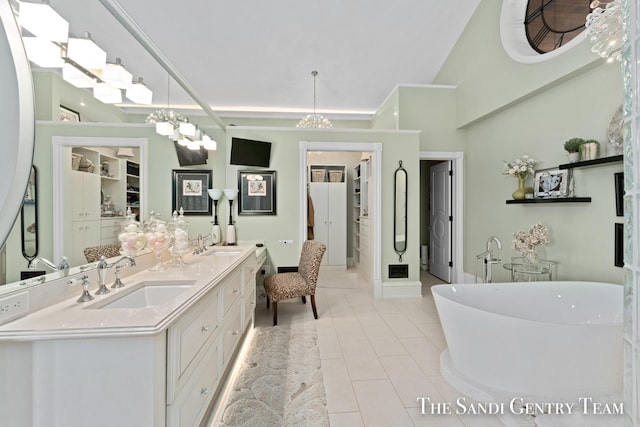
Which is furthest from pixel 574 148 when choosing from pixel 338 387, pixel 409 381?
pixel 338 387

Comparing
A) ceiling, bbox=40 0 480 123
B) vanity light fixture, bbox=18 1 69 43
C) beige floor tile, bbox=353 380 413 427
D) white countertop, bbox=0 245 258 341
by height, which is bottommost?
beige floor tile, bbox=353 380 413 427

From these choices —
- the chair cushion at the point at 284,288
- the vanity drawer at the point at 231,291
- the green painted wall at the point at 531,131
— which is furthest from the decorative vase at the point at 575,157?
the vanity drawer at the point at 231,291

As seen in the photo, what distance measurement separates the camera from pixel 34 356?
101cm

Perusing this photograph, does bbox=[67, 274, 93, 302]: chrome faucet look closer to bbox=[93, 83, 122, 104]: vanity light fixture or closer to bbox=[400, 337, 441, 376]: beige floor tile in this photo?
bbox=[93, 83, 122, 104]: vanity light fixture

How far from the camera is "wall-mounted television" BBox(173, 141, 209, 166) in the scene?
2.41 metres

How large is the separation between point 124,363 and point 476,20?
549 cm

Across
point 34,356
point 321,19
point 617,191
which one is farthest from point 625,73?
point 321,19

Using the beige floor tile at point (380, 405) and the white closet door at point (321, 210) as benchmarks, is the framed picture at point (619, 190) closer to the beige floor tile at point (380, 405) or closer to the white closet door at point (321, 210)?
the beige floor tile at point (380, 405)

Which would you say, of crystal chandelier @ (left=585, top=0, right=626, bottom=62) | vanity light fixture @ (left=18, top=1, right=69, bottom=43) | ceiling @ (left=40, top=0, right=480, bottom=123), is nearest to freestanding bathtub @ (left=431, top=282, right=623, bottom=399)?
crystal chandelier @ (left=585, top=0, right=626, bottom=62)

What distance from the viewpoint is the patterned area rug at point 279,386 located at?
5.59 feet

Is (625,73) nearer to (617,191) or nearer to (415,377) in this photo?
(415,377)

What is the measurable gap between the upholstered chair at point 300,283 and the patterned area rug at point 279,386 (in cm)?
42

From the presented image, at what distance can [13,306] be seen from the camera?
108 centimetres

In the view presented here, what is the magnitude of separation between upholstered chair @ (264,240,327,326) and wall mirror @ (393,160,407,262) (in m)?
1.42
